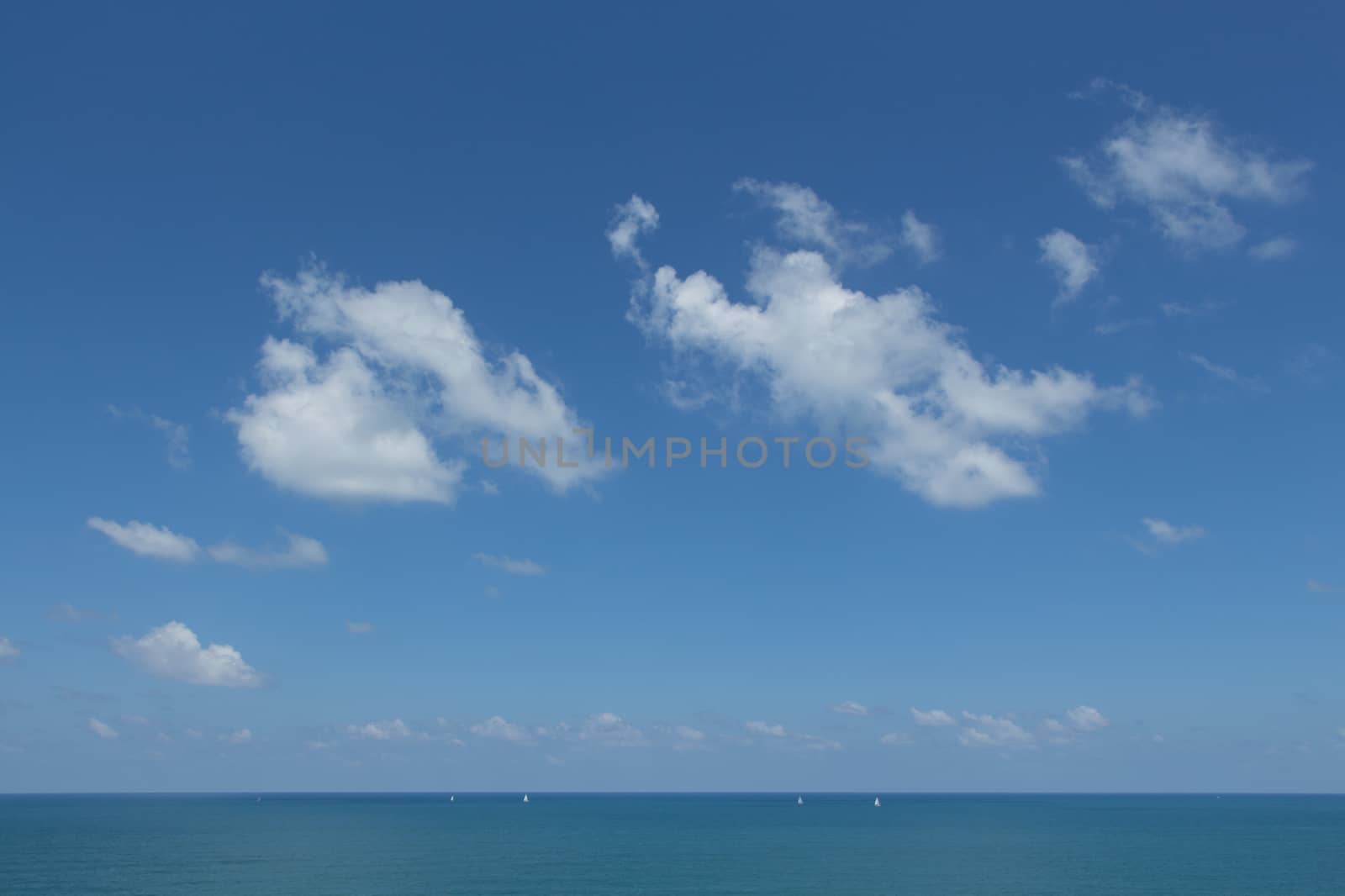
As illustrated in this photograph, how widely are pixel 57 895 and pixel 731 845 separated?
99.7 meters

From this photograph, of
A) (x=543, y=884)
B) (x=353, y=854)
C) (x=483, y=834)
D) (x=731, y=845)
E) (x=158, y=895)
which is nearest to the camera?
(x=158, y=895)

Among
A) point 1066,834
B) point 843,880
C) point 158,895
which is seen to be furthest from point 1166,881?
point 158,895

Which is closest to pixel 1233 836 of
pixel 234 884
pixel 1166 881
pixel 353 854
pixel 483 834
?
pixel 1166 881

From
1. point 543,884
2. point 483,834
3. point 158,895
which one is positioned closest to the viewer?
point 158,895

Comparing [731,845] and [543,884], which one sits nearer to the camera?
[543,884]

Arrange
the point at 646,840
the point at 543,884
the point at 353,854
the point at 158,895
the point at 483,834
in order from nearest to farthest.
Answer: the point at 158,895, the point at 543,884, the point at 353,854, the point at 646,840, the point at 483,834

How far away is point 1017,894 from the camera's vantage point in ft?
345

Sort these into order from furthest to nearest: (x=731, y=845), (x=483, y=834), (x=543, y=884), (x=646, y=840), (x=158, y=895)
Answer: (x=483, y=834)
(x=646, y=840)
(x=731, y=845)
(x=543, y=884)
(x=158, y=895)

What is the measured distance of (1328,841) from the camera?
184 meters

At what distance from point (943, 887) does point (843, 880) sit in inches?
452

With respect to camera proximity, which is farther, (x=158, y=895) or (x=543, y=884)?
(x=543, y=884)

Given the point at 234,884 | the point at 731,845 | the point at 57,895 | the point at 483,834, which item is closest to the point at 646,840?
the point at 731,845

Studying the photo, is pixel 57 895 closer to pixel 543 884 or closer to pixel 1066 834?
pixel 543 884

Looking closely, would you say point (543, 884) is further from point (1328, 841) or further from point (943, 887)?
point (1328, 841)
